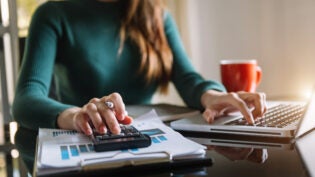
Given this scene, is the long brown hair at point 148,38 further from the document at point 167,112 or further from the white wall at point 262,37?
the white wall at point 262,37

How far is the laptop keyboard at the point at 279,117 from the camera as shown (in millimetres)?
720

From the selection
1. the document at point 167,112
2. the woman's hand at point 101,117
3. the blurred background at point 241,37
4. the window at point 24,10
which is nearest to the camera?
the woman's hand at point 101,117

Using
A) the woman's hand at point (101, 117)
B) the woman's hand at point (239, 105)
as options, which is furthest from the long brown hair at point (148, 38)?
the woman's hand at point (101, 117)

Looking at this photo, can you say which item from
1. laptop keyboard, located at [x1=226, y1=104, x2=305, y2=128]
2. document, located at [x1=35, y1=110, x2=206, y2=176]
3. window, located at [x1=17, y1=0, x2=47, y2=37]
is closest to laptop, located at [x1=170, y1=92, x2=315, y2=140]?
laptop keyboard, located at [x1=226, y1=104, x2=305, y2=128]

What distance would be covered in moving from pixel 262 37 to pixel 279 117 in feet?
3.20

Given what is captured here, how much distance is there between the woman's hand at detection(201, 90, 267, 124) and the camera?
2.49ft

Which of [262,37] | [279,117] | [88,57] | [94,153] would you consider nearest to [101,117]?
[94,153]

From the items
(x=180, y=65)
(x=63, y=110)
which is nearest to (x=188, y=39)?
(x=180, y=65)

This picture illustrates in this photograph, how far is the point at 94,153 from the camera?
53 cm

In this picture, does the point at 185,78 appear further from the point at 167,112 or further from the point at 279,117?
the point at 279,117

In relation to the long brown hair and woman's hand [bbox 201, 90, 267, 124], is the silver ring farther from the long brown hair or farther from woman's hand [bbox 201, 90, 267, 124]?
the long brown hair

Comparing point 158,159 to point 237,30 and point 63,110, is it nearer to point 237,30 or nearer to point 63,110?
point 63,110

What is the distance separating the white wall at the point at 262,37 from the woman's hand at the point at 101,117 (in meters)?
0.91

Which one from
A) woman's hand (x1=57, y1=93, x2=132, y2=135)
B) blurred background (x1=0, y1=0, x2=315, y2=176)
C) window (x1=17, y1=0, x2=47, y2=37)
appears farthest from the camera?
window (x1=17, y1=0, x2=47, y2=37)
